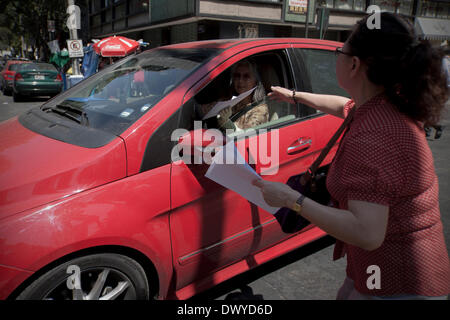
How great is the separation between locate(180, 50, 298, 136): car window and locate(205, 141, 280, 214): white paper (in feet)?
2.42

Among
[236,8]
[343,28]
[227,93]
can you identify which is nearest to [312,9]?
[343,28]

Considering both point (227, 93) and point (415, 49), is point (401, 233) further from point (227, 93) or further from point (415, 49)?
point (227, 93)

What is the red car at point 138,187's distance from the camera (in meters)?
1.57

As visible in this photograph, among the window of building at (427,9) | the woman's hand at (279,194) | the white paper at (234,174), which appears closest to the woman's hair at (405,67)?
the woman's hand at (279,194)

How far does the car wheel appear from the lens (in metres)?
1.56

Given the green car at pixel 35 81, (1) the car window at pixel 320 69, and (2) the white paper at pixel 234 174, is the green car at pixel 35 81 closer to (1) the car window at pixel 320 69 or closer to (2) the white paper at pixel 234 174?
(1) the car window at pixel 320 69

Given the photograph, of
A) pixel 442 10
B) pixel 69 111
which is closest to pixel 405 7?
pixel 442 10

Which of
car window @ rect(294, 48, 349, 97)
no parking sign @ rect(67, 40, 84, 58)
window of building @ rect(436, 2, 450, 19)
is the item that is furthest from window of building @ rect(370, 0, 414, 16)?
car window @ rect(294, 48, 349, 97)

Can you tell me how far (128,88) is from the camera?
8.20 feet

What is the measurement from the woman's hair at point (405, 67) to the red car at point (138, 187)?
114 centimetres

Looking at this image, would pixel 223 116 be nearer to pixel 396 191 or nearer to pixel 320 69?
pixel 320 69

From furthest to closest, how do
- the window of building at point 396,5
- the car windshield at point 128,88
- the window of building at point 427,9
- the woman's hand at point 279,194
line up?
the window of building at point 427,9 → the window of building at point 396,5 → the car windshield at point 128,88 → the woman's hand at point 279,194
